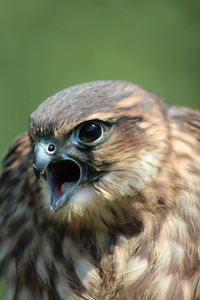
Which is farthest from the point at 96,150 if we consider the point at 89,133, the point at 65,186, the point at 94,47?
the point at 94,47

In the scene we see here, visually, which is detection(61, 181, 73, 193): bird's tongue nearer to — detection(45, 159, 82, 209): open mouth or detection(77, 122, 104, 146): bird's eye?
detection(45, 159, 82, 209): open mouth

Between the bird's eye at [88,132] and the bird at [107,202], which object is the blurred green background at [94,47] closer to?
the bird at [107,202]

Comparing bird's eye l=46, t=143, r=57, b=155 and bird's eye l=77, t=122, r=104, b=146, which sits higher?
bird's eye l=77, t=122, r=104, b=146

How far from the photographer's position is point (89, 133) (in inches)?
227

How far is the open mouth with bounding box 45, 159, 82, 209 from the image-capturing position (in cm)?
573

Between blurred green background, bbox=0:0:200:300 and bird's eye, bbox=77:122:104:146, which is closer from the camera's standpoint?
bird's eye, bbox=77:122:104:146

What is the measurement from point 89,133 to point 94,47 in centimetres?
413

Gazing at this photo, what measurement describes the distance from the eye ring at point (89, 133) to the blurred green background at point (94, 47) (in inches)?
124

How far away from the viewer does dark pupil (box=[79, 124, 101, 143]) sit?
575cm

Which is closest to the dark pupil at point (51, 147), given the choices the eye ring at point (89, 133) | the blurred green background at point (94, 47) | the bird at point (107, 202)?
the bird at point (107, 202)

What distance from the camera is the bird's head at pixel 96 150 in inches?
225

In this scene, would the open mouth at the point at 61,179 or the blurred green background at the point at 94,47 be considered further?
the blurred green background at the point at 94,47

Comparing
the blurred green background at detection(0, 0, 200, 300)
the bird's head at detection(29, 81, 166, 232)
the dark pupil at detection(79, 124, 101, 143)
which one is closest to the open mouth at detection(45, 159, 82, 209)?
the bird's head at detection(29, 81, 166, 232)

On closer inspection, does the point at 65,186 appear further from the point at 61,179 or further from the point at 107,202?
the point at 107,202
